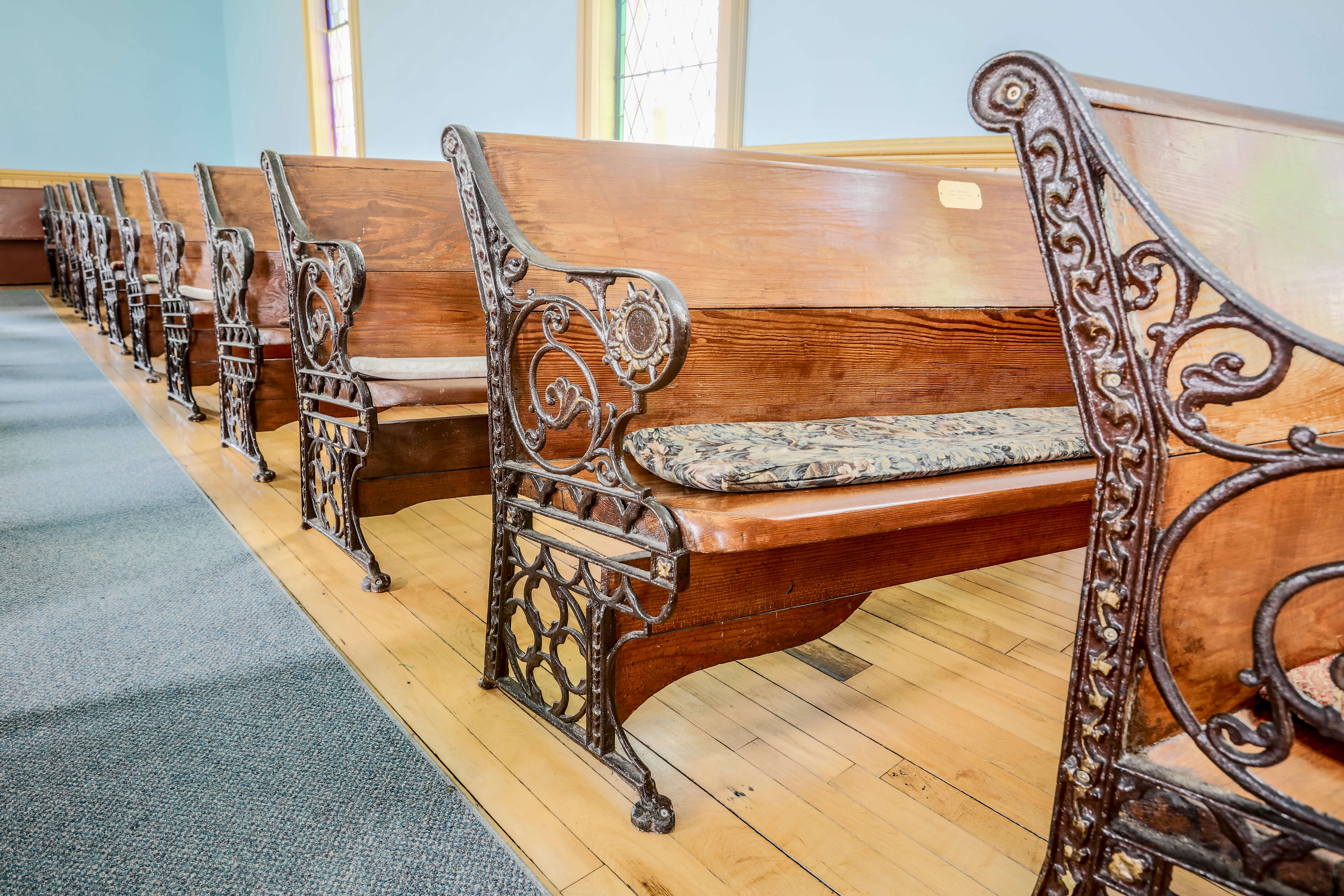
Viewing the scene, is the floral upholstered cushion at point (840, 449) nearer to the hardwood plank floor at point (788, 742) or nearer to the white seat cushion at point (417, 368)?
the hardwood plank floor at point (788, 742)

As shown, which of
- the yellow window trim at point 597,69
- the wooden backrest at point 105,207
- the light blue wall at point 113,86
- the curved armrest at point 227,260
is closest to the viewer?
the curved armrest at point 227,260

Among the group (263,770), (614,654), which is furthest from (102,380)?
(614,654)

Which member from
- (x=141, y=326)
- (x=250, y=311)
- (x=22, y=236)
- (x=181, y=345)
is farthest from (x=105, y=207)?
(x=22, y=236)

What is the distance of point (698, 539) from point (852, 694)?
64cm

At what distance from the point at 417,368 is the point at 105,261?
13.0 ft

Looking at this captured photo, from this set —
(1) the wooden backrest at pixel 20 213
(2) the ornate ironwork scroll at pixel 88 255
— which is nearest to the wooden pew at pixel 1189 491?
(2) the ornate ironwork scroll at pixel 88 255

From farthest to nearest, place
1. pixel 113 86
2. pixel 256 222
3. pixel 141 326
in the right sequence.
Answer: pixel 113 86 → pixel 141 326 → pixel 256 222

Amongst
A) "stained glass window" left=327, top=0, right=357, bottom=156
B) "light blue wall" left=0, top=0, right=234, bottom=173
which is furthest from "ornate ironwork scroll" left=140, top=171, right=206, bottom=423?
"light blue wall" left=0, top=0, right=234, bottom=173

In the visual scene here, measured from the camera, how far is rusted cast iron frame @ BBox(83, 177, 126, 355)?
191 inches

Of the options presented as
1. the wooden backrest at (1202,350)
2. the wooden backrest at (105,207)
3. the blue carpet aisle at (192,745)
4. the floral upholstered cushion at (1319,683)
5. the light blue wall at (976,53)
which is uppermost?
the light blue wall at (976,53)

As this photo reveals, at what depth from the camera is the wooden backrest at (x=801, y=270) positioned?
133 centimetres

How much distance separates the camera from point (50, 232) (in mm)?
8398

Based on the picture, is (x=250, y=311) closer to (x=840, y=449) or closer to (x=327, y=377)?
(x=327, y=377)

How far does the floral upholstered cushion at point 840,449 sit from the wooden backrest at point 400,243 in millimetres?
1068
